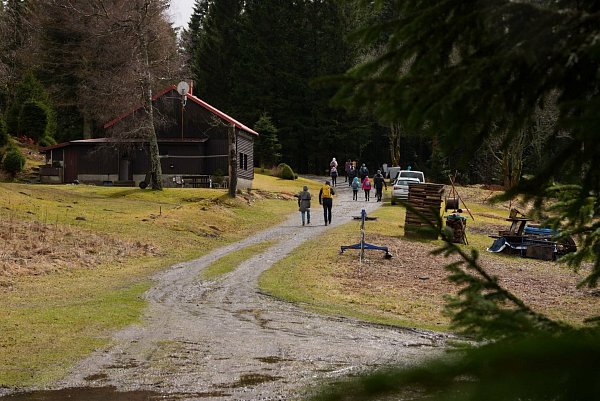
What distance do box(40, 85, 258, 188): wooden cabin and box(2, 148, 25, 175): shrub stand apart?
2539 mm

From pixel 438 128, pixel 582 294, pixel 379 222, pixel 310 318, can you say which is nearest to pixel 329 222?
pixel 379 222

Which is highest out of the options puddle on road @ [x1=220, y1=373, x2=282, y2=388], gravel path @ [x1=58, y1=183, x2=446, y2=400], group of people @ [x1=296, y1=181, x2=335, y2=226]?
group of people @ [x1=296, y1=181, x2=335, y2=226]

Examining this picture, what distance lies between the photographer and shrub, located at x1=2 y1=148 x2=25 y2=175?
45.2 meters

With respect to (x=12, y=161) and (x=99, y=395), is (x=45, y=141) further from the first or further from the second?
(x=99, y=395)

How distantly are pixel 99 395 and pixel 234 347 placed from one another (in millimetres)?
3268

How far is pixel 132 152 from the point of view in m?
49.7

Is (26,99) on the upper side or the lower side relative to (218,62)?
lower

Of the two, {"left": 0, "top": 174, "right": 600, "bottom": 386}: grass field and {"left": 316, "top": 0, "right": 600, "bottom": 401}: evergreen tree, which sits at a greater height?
{"left": 316, "top": 0, "right": 600, "bottom": 401}: evergreen tree

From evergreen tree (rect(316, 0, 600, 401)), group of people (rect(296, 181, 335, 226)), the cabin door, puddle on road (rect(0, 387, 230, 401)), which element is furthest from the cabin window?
evergreen tree (rect(316, 0, 600, 401))

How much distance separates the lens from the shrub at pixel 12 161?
45.2 m

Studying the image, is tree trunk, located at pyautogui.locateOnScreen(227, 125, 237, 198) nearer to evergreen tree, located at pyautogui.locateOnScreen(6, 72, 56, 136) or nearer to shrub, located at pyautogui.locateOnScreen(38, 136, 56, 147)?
shrub, located at pyautogui.locateOnScreen(38, 136, 56, 147)

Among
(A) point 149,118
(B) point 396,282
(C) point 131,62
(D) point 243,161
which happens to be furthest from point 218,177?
(B) point 396,282

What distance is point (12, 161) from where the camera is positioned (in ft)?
149

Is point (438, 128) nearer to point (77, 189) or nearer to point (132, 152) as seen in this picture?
point (77, 189)
